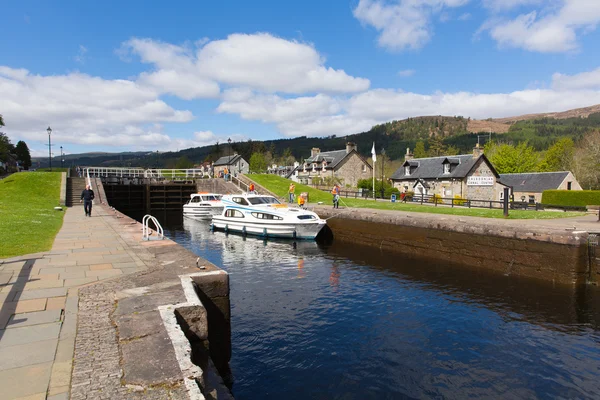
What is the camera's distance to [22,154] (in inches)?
4365

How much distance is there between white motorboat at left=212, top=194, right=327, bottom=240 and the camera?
22.7 m

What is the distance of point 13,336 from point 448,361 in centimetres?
796

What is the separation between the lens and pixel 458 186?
47.8m

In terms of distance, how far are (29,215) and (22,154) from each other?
11478 cm

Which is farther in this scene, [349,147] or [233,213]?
[349,147]

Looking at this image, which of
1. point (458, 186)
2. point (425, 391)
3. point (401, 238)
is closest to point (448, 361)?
point (425, 391)

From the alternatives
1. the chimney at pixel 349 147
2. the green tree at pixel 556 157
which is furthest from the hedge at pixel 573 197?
the green tree at pixel 556 157

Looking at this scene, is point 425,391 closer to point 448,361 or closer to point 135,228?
point 448,361

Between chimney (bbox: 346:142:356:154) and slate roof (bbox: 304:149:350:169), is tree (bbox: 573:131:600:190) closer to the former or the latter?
chimney (bbox: 346:142:356:154)

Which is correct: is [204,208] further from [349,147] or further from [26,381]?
[349,147]

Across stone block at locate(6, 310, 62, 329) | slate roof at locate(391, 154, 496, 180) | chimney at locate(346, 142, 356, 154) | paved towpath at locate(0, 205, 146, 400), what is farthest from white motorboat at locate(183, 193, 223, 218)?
chimney at locate(346, 142, 356, 154)

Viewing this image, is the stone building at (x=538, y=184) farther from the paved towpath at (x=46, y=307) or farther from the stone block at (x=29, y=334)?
the stone block at (x=29, y=334)

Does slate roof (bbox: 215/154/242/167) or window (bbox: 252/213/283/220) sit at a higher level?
slate roof (bbox: 215/154/242/167)

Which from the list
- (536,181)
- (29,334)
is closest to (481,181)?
(536,181)
